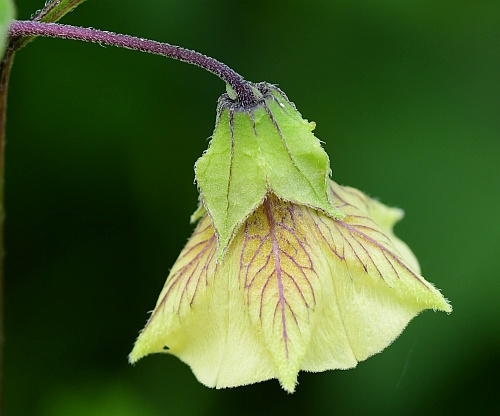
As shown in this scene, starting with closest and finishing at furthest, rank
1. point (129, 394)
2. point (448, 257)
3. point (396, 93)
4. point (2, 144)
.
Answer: point (2, 144), point (129, 394), point (448, 257), point (396, 93)

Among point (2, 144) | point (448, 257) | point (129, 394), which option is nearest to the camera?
point (2, 144)

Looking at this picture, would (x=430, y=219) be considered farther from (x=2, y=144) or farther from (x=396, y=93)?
(x=2, y=144)

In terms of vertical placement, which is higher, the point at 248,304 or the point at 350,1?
the point at 350,1

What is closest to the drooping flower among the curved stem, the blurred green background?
the curved stem

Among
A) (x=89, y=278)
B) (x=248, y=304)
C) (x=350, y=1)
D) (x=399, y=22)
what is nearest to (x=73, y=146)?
(x=89, y=278)

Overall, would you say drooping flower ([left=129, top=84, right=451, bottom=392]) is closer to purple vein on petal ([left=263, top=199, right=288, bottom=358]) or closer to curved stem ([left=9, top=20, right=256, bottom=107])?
purple vein on petal ([left=263, top=199, right=288, bottom=358])

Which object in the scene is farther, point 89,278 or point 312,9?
point 312,9
